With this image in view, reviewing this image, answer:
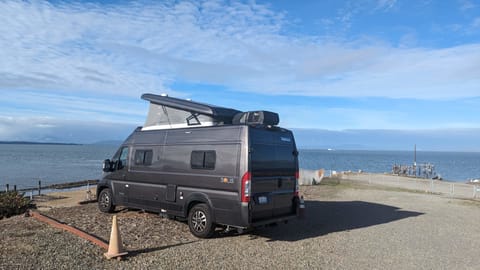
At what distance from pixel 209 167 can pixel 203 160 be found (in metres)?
0.25

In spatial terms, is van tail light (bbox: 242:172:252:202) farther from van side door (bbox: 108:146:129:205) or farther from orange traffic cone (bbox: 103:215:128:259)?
van side door (bbox: 108:146:129:205)

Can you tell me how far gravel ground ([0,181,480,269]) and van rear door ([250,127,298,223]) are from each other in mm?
681

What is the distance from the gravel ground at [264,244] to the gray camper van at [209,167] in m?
0.55

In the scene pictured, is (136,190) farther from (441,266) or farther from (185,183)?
(441,266)

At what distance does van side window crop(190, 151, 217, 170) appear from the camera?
835 cm

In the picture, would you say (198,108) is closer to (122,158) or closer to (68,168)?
(122,158)

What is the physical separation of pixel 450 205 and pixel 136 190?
12008 mm

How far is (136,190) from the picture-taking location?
1020 cm

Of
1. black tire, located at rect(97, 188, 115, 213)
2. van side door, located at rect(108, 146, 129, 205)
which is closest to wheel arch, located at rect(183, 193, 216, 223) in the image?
van side door, located at rect(108, 146, 129, 205)

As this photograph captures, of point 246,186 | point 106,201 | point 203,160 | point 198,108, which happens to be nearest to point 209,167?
point 203,160

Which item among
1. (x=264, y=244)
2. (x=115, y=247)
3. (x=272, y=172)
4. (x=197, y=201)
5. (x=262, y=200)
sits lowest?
(x=264, y=244)

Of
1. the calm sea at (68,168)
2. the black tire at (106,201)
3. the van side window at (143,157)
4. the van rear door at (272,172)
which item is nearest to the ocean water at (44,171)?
the calm sea at (68,168)

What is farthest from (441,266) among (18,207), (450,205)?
(18,207)

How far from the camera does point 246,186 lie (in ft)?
25.1
